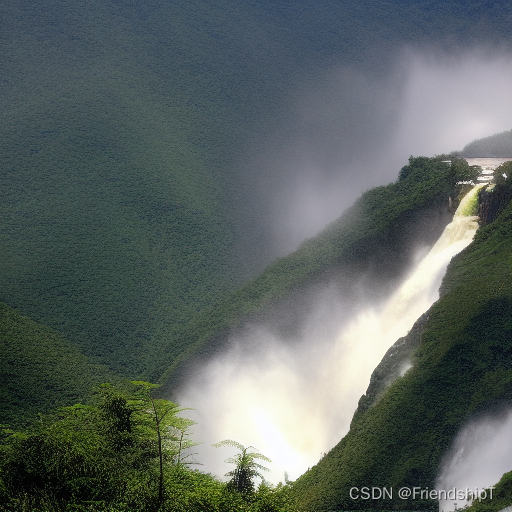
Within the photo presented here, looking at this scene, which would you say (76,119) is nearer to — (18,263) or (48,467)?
(18,263)

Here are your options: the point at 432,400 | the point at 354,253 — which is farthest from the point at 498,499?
the point at 354,253

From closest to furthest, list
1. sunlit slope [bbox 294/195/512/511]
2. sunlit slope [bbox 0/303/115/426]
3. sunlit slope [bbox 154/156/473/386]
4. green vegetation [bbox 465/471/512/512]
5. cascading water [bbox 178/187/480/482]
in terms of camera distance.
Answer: green vegetation [bbox 465/471/512/512] → sunlit slope [bbox 294/195/512/511] → cascading water [bbox 178/187/480/482] → sunlit slope [bbox 154/156/473/386] → sunlit slope [bbox 0/303/115/426]

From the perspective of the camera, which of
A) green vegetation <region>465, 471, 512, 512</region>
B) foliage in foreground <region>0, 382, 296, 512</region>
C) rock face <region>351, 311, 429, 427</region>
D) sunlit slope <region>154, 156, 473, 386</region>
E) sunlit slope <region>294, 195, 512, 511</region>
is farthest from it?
sunlit slope <region>154, 156, 473, 386</region>

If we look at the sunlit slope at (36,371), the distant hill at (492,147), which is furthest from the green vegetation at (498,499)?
the distant hill at (492,147)

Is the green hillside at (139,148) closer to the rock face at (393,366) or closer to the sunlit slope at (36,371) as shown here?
the sunlit slope at (36,371)

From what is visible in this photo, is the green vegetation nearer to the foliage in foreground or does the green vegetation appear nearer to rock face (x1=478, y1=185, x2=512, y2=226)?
the foliage in foreground

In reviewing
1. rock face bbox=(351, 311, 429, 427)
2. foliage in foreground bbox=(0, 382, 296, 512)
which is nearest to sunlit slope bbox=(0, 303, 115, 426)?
rock face bbox=(351, 311, 429, 427)

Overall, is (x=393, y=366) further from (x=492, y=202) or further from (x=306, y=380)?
(x=492, y=202)

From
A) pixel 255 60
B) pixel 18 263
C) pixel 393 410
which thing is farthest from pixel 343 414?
pixel 255 60
